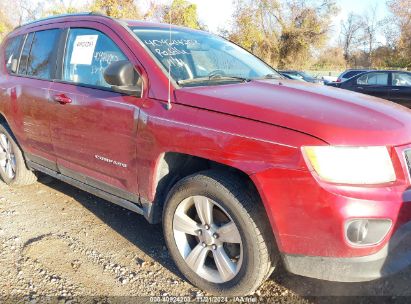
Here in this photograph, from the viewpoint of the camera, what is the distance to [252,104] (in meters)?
2.44

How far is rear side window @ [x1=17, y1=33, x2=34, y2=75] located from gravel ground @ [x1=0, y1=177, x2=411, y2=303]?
1.44 metres

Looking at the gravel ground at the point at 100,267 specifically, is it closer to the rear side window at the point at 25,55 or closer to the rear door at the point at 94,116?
the rear door at the point at 94,116

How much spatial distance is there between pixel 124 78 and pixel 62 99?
908mm

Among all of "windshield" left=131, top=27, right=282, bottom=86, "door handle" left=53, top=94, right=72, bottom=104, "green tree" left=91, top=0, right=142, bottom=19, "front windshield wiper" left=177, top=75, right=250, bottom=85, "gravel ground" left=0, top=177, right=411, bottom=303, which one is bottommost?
"gravel ground" left=0, top=177, right=411, bottom=303

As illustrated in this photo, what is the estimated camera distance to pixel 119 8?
1775 cm

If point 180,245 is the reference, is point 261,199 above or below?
above

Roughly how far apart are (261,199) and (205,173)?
1.39 ft

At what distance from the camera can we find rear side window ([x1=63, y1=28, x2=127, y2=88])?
3236 mm

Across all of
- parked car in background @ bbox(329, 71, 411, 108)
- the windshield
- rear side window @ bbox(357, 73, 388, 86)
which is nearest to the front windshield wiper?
the windshield

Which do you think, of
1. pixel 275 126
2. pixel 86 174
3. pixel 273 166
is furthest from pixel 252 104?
pixel 86 174

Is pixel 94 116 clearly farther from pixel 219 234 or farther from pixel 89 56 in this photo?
pixel 219 234

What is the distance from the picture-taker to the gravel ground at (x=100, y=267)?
2.76 metres

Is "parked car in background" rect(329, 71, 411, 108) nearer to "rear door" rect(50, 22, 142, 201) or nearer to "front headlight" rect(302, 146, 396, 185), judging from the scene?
"rear door" rect(50, 22, 142, 201)

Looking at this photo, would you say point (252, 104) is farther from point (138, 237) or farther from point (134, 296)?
point (138, 237)
